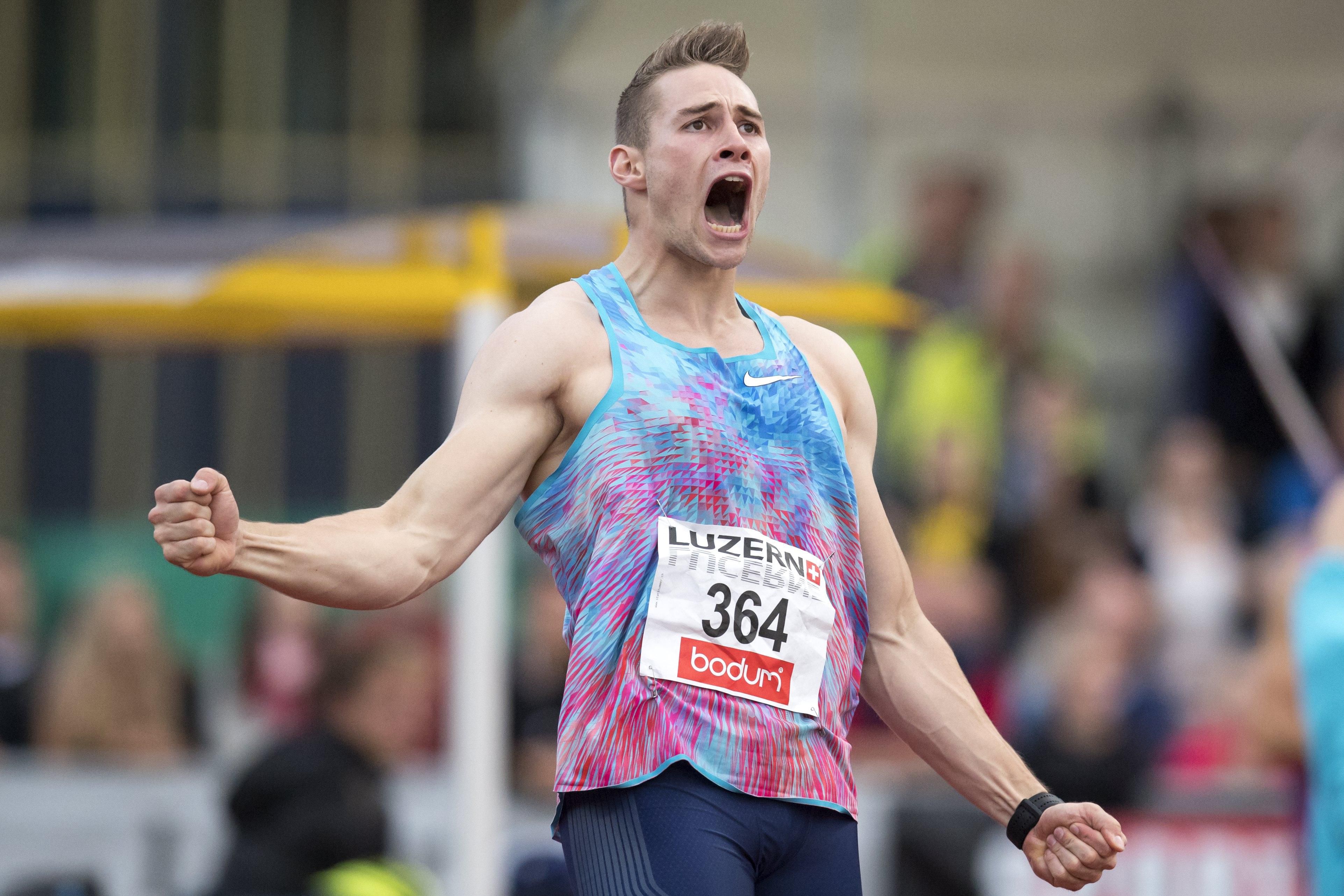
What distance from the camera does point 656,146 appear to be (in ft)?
11.2

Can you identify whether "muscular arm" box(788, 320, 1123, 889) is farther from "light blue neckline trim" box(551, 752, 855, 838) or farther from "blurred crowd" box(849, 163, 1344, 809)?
"blurred crowd" box(849, 163, 1344, 809)

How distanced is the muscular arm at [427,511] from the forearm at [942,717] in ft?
2.53

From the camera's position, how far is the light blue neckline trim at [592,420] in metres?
3.28

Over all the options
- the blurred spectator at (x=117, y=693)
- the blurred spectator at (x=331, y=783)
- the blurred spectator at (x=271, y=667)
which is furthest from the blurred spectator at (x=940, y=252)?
the blurred spectator at (x=117, y=693)

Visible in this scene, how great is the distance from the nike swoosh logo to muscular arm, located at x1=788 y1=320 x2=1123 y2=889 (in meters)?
0.12

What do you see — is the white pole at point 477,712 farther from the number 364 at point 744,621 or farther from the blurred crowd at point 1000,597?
the number 364 at point 744,621

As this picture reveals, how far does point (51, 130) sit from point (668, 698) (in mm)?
13651

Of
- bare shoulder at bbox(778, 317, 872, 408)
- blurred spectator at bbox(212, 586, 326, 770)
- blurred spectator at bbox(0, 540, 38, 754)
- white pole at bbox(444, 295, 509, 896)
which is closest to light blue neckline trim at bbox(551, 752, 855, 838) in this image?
bare shoulder at bbox(778, 317, 872, 408)

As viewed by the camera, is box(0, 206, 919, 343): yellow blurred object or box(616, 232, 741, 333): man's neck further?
box(0, 206, 919, 343): yellow blurred object

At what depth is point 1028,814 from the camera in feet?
11.4

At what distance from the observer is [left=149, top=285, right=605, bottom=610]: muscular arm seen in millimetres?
2885

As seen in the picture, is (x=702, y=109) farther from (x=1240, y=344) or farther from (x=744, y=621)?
(x=1240, y=344)

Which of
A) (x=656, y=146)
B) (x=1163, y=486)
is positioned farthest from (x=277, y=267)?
(x=1163, y=486)

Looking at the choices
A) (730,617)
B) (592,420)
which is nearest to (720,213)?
(592,420)
